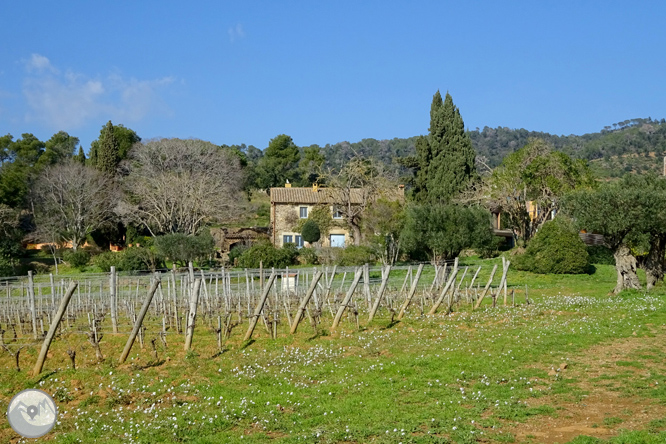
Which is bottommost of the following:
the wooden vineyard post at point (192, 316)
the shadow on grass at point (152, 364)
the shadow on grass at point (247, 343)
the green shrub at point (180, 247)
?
the shadow on grass at point (152, 364)

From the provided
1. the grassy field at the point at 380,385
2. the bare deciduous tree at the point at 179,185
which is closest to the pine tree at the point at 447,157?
the bare deciduous tree at the point at 179,185

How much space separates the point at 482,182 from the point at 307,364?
1684 inches

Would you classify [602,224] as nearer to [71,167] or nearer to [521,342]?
[521,342]

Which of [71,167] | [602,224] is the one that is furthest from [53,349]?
[71,167]

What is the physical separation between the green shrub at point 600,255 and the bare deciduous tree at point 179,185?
2958 cm

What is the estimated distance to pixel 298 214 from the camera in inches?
2467

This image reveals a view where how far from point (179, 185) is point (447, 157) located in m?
22.6

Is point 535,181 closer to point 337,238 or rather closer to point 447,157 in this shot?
point 447,157

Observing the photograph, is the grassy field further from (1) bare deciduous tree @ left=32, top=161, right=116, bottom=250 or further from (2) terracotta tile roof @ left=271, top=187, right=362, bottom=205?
(2) terracotta tile roof @ left=271, top=187, right=362, bottom=205

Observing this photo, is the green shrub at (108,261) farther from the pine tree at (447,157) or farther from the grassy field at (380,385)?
the grassy field at (380,385)

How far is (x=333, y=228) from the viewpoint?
60.4m

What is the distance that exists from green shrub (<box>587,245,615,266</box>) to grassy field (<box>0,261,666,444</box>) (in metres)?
25.9

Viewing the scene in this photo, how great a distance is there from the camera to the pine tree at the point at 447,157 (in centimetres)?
5722

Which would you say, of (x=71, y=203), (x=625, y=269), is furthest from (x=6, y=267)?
(x=625, y=269)
